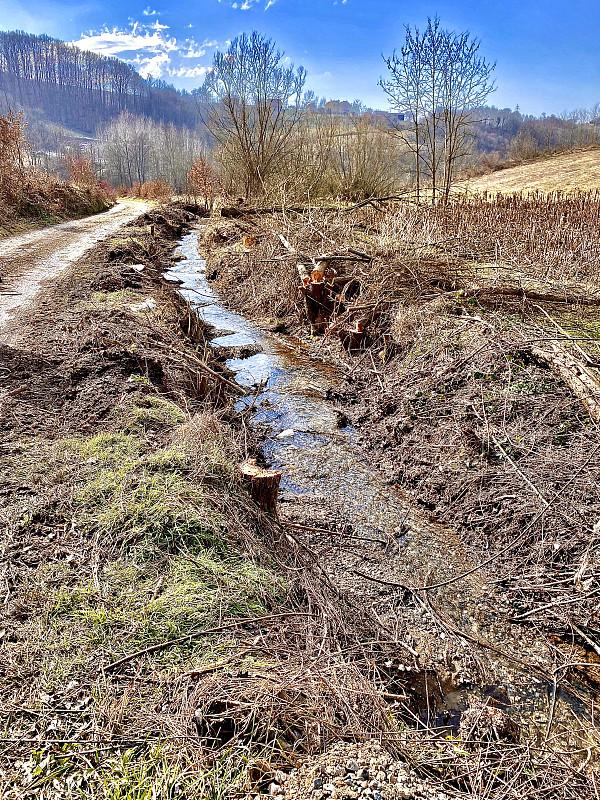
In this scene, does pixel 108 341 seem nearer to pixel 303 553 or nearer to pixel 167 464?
pixel 167 464

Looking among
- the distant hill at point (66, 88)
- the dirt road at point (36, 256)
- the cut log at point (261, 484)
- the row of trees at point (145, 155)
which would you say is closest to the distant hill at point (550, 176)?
the dirt road at point (36, 256)

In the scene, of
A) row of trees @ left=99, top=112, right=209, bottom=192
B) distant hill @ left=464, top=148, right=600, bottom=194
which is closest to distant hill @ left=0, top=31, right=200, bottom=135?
row of trees @ left=99, top=112, right=209, bottom=192

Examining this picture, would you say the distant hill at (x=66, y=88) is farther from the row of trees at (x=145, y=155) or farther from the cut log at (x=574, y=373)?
the cut log at (x=574, y=373)

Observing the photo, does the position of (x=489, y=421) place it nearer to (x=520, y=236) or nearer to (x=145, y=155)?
(x=520, y=236)

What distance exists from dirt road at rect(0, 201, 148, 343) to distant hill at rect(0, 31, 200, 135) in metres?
130

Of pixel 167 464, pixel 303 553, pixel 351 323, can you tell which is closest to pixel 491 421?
pixel 303 553

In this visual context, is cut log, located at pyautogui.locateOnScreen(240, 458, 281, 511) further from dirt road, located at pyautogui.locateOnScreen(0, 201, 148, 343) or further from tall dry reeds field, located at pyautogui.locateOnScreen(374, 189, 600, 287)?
tall dry reeds field, located at pyautogui.locateOnScreen(374, 189, 600, 287)

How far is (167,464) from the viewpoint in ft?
13.7

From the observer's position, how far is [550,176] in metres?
26.8

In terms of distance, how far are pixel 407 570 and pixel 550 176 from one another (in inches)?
1120

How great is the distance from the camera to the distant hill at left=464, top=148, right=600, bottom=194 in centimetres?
2383

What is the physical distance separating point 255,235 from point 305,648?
537 inches

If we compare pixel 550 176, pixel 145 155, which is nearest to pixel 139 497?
pixel 550 176

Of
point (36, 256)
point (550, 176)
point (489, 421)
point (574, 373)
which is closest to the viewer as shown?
point (574, 373)
